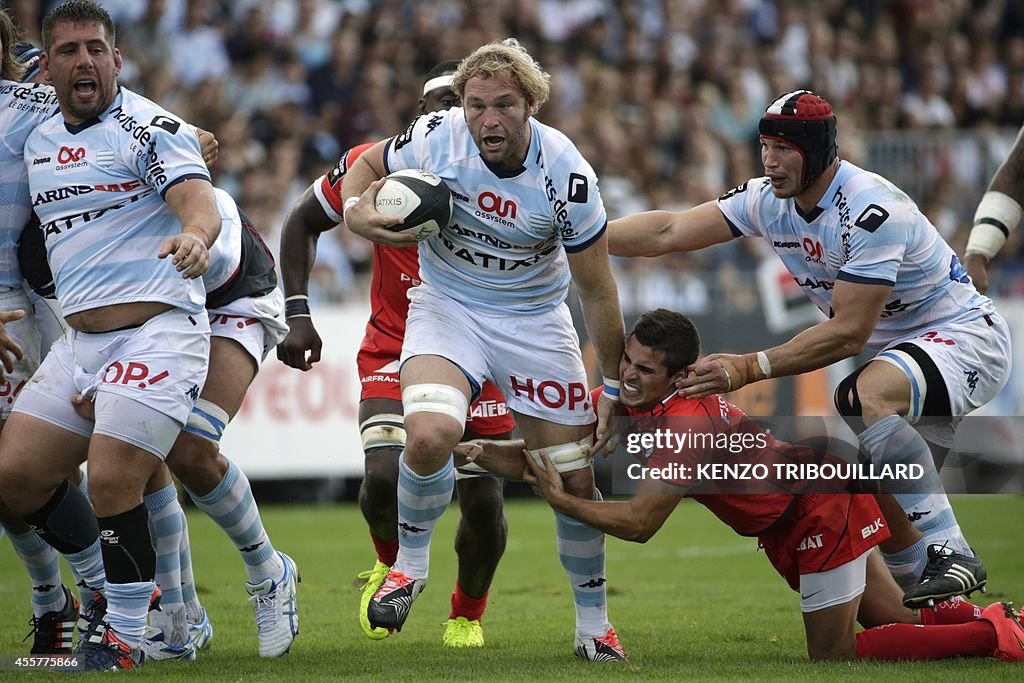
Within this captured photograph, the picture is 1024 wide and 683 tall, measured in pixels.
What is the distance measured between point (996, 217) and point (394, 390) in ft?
11.5

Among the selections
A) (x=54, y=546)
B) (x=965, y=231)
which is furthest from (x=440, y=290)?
(x=965, y=231)

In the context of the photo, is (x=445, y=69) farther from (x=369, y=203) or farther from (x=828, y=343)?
(x=828, y=343)

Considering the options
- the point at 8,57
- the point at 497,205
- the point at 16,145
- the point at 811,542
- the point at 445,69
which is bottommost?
the point at 811,542

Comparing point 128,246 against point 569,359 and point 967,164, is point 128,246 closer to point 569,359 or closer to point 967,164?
point 569,359

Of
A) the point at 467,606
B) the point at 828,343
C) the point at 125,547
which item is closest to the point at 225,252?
the point at 125,547

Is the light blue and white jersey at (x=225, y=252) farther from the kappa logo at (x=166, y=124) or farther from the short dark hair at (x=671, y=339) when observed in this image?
the short dark hair at (x=671, y=339)

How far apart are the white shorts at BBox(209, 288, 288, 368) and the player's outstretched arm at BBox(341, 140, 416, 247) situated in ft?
2.96

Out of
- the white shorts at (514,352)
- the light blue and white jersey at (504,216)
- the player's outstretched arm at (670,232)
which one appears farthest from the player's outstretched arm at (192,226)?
the player's outstretched arm at (670,232)

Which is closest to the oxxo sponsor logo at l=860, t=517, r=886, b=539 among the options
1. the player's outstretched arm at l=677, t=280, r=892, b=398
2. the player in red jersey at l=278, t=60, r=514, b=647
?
the player's outstretched arm at l=677, t=280, r=892, b=398

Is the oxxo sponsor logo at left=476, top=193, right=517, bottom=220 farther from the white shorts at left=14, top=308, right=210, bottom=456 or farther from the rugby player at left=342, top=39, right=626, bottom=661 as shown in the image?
the white shorts at left=14, top=308, right=210, bottom=456

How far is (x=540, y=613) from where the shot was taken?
8.34 m

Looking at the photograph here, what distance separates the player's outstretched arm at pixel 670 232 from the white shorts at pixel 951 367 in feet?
3.65

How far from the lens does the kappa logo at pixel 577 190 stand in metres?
6.17

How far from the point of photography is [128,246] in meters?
6.15
